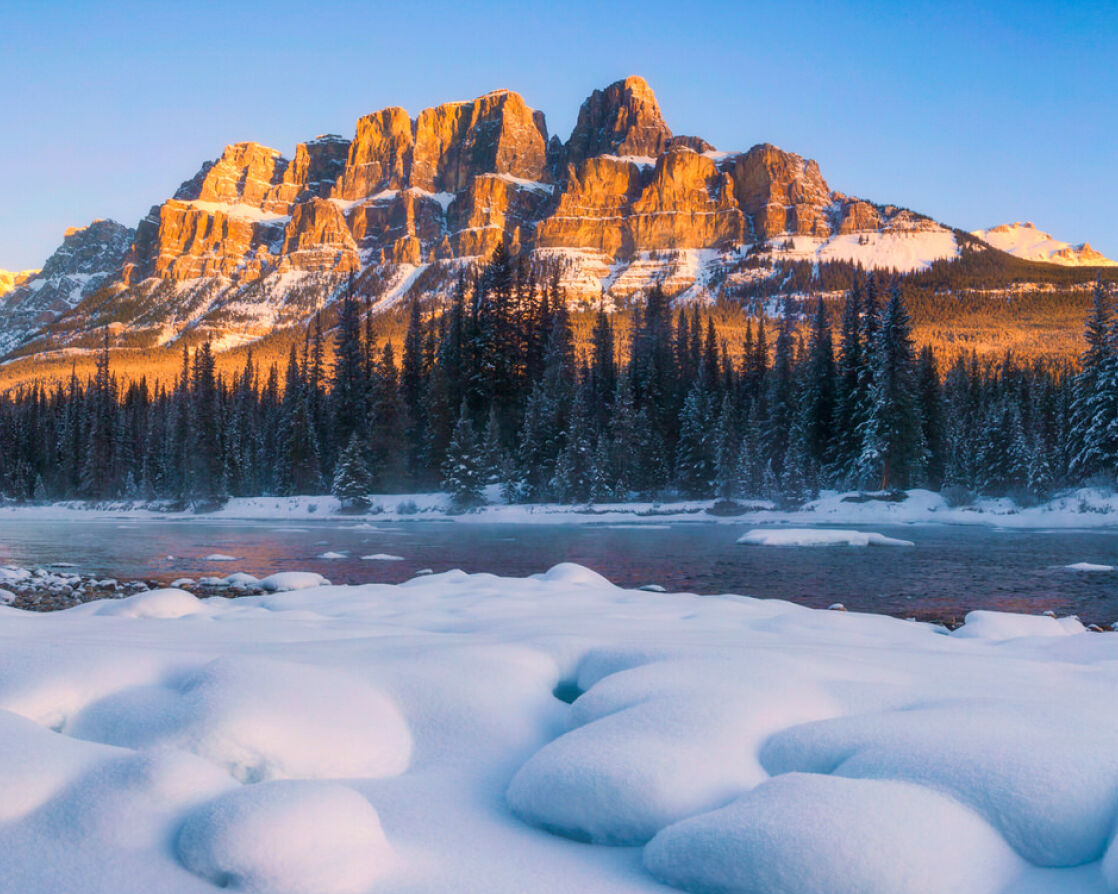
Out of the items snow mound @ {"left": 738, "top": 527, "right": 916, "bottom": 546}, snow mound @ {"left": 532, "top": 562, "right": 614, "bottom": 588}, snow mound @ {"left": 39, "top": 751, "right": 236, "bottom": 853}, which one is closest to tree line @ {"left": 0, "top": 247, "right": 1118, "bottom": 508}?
snow mound @ {"left": 738, "top": 527, "right": 916, "bottom": 546}

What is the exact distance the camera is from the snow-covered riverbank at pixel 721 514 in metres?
27.1

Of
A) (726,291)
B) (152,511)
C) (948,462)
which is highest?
(726,291)

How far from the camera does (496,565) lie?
16094 mm

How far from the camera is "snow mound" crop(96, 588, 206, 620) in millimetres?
7086

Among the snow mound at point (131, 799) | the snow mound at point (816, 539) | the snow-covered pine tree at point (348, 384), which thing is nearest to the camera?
the snow mound at point (131, 799)

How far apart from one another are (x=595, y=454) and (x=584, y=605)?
29.0 metres

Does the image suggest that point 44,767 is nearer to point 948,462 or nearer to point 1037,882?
point 1037,882

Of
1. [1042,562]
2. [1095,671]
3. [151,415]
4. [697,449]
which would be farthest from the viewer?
[151,415]

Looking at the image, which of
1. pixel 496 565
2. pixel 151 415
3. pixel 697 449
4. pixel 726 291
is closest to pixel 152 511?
pixel 151 415

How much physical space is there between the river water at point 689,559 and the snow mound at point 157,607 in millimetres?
5769

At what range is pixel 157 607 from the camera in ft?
23.5

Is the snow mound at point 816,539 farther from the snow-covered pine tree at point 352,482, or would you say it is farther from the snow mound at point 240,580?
the snow-covered pine tree at point 352,482

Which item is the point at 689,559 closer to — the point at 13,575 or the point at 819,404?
the point at 13,575

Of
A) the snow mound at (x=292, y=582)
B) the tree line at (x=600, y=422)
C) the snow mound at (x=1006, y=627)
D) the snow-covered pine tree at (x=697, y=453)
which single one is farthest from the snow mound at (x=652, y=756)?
the snow-covered pine tree at (x=697, y=453)
